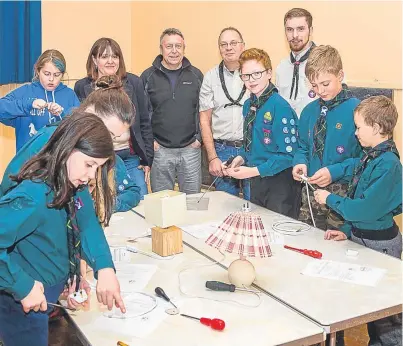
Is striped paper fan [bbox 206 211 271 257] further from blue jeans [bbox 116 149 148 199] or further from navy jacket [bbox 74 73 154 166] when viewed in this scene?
navy jacket [bbox 74 73 154 166]

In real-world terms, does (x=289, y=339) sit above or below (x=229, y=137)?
below

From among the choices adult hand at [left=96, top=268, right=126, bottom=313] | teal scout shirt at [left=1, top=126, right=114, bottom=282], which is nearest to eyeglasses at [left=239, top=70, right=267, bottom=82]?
teal scout shirt at [left=1, top=126, right=114, bottom=282]

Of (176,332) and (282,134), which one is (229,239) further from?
(282,134)

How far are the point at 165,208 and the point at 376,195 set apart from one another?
0.86 metres

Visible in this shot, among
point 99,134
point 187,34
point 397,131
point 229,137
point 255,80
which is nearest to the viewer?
point 99,134

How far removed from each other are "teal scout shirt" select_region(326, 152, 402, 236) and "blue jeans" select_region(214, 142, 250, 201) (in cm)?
113

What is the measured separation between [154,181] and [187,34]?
1.76m

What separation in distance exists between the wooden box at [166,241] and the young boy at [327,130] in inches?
30.2

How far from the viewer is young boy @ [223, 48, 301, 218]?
290cm

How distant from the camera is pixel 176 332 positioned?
5.36ft

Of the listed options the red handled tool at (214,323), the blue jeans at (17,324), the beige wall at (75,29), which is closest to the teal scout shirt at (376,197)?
the red handled tool at (214,323)

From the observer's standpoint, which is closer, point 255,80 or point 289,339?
point 289,339

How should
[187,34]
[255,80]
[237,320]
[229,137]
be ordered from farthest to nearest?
[187,34] < [229,137] < [255,80] < [237,320]

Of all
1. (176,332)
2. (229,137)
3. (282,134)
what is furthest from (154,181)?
(176,332)
